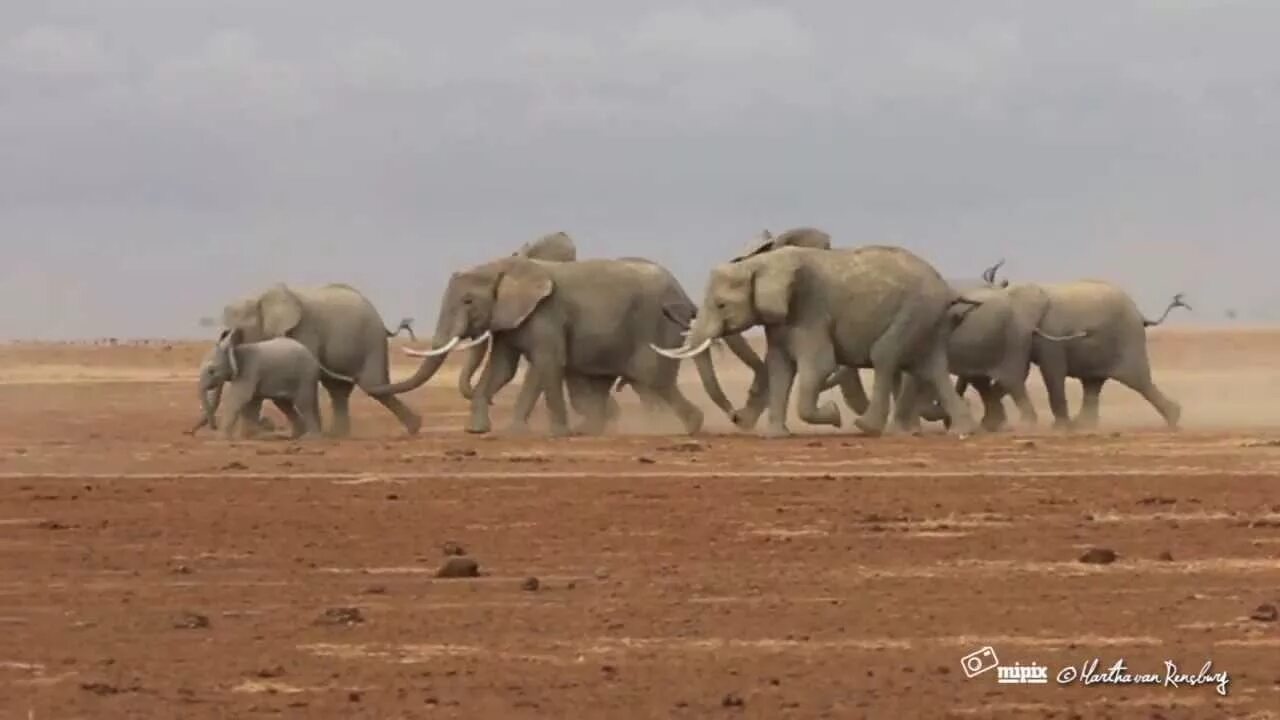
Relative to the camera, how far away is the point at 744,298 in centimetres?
3222

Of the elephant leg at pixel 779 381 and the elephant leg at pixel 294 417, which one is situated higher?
the elephant leg at pixel 779 381

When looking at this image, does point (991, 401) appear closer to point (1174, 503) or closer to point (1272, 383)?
point (1174, 503)

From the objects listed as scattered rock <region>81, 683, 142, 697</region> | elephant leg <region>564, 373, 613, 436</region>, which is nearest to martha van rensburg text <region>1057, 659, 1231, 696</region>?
scattered rock <region>81, 683, 142, 697</region>

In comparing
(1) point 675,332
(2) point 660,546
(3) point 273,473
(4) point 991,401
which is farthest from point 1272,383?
(2) point 660,546

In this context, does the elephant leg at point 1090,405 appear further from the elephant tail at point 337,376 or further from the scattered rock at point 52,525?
the scattered rock at point 52,525

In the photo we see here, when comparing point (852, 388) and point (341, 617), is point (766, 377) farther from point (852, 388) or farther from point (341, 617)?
point (341, 617)

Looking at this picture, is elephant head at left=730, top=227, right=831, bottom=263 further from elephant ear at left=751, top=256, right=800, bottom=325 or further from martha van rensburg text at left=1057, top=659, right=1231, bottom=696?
martha van rensburg text at left=1057, top=659, right=1231, bottom=696

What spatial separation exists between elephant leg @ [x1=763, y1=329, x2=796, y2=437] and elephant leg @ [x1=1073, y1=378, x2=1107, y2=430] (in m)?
5.34

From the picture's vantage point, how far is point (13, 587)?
14844mm

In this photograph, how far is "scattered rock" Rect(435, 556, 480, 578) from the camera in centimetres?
1500

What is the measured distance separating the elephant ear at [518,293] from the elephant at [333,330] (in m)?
3.15

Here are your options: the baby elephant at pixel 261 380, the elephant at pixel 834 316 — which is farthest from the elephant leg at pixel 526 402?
the baby elephant at pixel 261 380

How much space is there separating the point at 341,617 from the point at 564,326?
20.3 meters

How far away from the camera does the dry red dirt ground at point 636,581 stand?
10.8 metres
